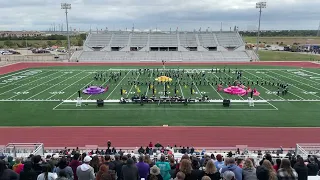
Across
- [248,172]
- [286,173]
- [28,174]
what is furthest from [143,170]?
[286,173]

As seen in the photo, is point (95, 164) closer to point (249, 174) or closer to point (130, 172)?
point (130, 172)

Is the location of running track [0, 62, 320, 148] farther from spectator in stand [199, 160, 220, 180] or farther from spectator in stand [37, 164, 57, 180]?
spectator in stand [37, 164, 57, 180]

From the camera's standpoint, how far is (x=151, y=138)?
20.9 metres

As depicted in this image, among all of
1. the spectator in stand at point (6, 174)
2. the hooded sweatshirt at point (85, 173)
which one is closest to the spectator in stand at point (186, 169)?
the hooded sweatshirt at point (85, 173)

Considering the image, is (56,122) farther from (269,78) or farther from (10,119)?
(269,78)

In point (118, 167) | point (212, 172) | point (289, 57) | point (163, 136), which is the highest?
point (289, 57)

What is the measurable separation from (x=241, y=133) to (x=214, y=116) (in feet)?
13.8

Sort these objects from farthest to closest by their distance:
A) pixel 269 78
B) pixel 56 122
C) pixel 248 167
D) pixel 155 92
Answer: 1. pixel 269 78
2. pixel 155 92
3. pixel 56 122
4. pixel 248 167

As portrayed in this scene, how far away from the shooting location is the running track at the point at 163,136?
20047 millimetres

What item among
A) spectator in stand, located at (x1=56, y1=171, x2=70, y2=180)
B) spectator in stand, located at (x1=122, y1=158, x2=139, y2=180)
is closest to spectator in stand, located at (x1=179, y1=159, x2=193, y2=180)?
spectator in stand, located at (x1=122, y1=158, x2=139, y2=180)

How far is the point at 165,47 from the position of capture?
78562 millimetres

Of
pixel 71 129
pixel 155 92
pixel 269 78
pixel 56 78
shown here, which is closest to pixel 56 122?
pixel 71 129

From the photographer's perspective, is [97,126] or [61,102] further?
[61,102]

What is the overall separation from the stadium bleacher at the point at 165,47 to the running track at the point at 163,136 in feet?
152
